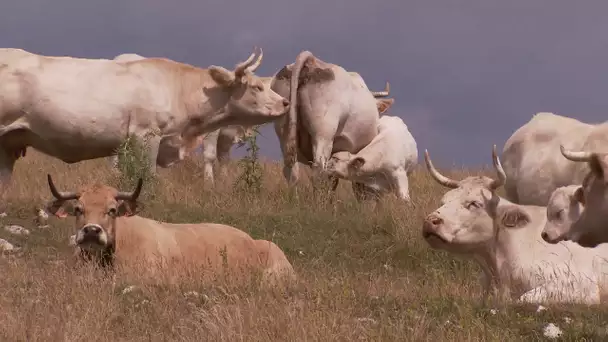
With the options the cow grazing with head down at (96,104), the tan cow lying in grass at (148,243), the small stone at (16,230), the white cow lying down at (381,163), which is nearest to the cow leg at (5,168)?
the cow grazing with head down at (96,104)

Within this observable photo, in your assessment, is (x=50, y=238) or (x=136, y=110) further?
(x=136, y=110)

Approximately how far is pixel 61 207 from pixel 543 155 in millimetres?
5066

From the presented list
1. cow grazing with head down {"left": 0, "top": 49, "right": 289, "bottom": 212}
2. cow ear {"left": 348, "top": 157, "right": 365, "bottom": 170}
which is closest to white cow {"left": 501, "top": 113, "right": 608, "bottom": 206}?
cow ear {"left": 348, "top": 157, "right": 365, "bottom": 170}

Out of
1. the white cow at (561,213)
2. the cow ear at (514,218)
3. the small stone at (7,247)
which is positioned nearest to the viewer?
the white cow at (561,213)

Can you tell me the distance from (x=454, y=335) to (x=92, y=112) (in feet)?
24.2

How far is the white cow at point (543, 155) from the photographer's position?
1195cm

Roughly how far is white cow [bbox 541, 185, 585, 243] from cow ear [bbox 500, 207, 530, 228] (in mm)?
858

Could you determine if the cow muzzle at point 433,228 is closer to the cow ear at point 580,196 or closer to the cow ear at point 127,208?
the cow ear at point 580,196

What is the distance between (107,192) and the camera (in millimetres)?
10414

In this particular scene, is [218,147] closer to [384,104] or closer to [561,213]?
[384,104]

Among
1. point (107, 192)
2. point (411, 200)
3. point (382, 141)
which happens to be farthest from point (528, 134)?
point (107, 192)

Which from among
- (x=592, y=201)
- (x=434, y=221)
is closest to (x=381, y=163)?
(x=434, y=221)

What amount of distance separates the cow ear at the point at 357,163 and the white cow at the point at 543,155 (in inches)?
115

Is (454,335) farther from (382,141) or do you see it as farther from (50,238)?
(382,141)
